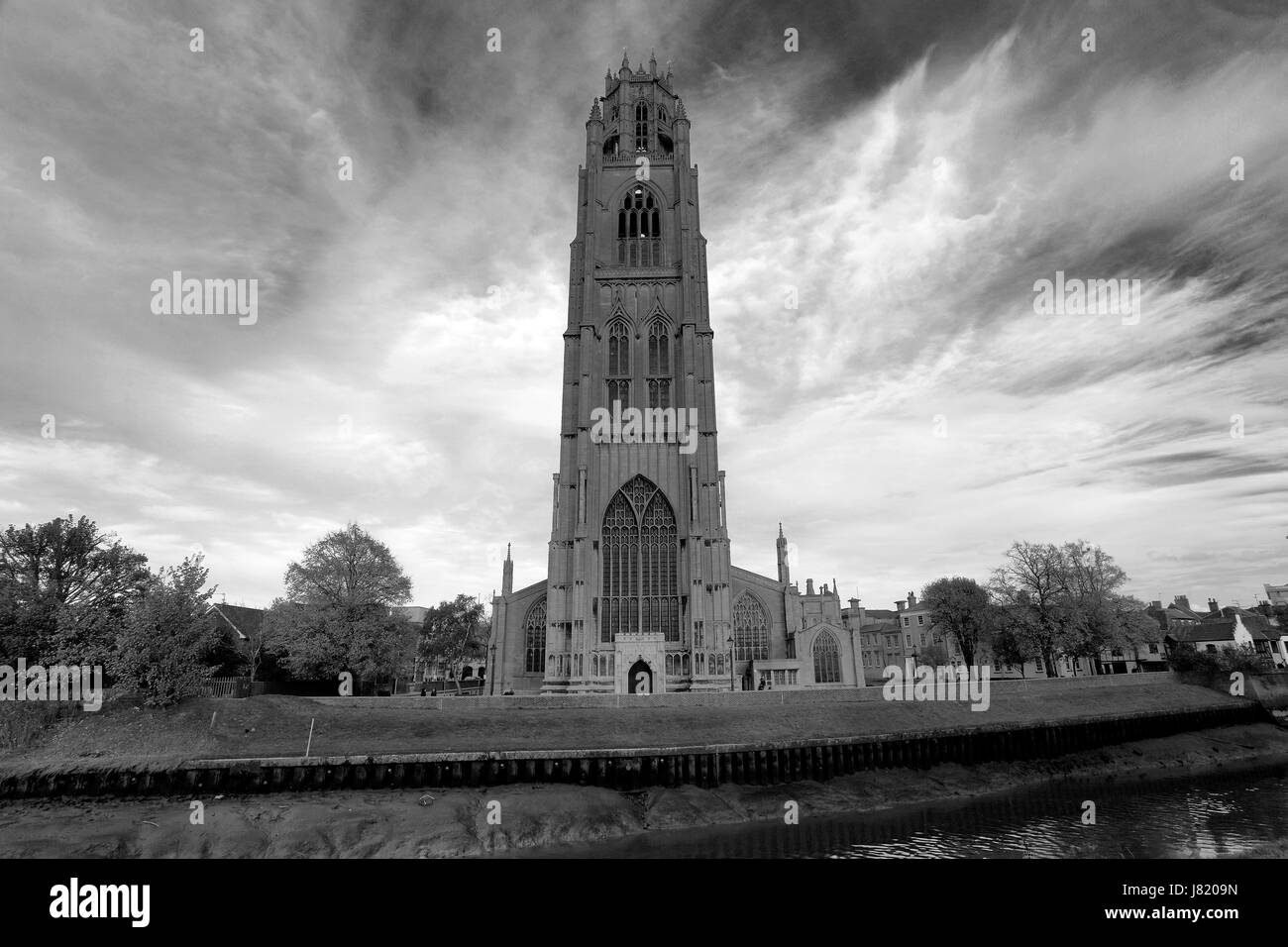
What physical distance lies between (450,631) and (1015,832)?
6357cm

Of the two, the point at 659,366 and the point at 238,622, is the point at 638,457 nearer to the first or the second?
the point at 659,366

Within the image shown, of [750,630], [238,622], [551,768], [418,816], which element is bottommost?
[418,816]

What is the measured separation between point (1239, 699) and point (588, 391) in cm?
5415

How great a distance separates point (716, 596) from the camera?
46.7 metres

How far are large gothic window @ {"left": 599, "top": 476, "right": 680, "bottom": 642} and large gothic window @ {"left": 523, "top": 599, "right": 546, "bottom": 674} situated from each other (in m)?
6.56

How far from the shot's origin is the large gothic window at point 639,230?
2290 inches

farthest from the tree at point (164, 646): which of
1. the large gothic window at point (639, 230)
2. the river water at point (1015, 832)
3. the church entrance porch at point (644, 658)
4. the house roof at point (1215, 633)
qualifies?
the house roof at point (1215, 633)

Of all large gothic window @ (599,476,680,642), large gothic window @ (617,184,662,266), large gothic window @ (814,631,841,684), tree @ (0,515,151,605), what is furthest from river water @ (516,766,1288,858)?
large gothic window @ (617,184,662,266)

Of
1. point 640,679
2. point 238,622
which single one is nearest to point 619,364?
point 640,679

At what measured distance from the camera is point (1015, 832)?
70.2ft

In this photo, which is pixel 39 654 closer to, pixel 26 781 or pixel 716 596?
pixel 26 781

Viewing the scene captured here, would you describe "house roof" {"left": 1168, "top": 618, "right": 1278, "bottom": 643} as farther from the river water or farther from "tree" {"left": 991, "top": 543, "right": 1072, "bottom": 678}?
the river water
